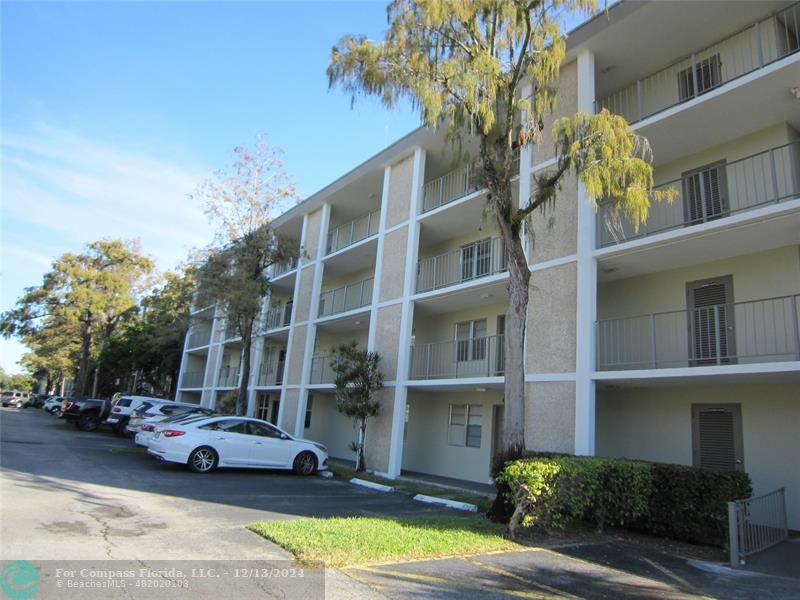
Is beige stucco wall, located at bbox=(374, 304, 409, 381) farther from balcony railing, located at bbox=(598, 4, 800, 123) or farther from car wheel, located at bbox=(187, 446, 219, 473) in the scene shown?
balcony railing, located at bbox=(598, 4, 800, 123)

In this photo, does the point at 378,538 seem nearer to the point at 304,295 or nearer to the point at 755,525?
the point at 755,525

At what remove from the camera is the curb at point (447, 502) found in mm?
11453

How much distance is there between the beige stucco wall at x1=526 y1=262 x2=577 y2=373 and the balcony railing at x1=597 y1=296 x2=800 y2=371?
748 mm

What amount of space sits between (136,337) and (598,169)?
42.6 metres

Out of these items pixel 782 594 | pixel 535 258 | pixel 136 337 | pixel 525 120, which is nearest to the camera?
pixel 782 594

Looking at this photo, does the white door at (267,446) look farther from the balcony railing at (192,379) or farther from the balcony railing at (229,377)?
the balcony railing at (192,379)

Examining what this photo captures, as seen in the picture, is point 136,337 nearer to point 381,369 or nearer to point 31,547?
point 381,369

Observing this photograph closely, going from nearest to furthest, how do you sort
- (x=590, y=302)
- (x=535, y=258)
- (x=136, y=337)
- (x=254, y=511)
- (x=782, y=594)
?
(x=782, y=594)
(x=254, y=511)
(x=590, y=302)
(x=535, y=258)
(x=136, y=337)

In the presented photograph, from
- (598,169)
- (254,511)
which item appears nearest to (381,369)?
(254,511)

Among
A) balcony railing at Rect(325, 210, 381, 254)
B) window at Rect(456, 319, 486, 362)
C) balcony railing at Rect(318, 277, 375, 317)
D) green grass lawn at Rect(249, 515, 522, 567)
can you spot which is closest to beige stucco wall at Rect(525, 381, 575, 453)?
green grass lawn at Rect(249, 515, 522, 567)

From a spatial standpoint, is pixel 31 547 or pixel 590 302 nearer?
pixel 31 547

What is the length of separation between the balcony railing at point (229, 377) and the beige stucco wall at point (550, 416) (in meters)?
22.7

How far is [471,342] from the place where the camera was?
17.5 meters

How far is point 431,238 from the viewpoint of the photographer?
1930 cm
